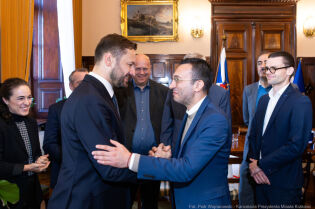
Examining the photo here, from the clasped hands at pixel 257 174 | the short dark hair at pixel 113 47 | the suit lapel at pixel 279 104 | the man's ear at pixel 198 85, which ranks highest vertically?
the short dark hair at pixel 113 47

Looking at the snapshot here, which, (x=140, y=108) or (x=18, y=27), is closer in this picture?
(x=140, y=108)

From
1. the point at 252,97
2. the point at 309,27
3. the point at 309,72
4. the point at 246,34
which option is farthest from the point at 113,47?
the point at 309,27

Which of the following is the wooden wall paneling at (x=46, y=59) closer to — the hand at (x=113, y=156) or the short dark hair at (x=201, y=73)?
the short dark hair at (x=201, y=73)

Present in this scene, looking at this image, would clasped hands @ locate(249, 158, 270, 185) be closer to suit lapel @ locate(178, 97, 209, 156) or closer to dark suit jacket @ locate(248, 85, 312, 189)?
dark suit jacket @ locate(248, 85, 312, 189)

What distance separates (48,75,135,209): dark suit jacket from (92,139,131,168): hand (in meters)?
0.03

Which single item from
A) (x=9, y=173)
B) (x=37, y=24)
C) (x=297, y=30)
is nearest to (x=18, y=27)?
(x=37, y=24)

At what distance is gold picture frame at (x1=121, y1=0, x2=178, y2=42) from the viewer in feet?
23.2

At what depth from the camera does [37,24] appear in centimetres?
598

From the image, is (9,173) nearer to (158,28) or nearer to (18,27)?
(18,27)

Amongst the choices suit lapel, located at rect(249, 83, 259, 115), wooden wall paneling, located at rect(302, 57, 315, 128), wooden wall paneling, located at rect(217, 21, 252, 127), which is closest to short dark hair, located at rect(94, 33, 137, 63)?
suit lapel, located at rect(249, 83, 259, 115)

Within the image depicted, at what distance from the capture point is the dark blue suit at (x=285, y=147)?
224 centimetres

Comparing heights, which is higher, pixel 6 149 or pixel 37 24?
pixel 37 24

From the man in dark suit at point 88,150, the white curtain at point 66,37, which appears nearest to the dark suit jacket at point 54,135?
the man in dark suit at point 88,150

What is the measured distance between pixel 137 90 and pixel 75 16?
146 inches
